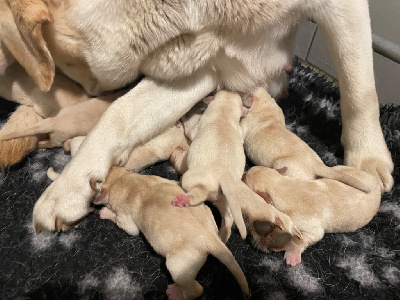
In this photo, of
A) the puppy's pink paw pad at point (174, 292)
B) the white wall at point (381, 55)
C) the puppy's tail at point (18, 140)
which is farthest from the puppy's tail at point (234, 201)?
the white wall at point (381, 55)

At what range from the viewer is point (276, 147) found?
1.27 meters

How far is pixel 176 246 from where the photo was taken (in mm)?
962

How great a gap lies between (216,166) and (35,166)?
0.72 metres

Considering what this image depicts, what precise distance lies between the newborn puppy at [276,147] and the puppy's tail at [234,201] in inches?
9.3

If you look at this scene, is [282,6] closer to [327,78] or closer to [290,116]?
[290,116]

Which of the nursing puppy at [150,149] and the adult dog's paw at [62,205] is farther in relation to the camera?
the nursing puppy at [150,149]

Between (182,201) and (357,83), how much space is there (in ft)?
2.39

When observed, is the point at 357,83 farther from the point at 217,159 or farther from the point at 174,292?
the point at 174,292

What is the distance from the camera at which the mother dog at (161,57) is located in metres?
1.02

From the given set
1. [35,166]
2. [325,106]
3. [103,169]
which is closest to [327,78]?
[325,106]

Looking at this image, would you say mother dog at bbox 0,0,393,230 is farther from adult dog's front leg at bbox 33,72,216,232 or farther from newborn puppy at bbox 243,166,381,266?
newborn puppy at bbox 243,166,381,266

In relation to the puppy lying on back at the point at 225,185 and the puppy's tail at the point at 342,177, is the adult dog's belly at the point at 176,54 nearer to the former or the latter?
the puppy lying on back at the point at 225,185

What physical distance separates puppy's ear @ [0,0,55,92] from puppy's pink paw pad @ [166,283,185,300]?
2.19 feet

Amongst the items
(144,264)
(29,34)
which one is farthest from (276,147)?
(29,34)
